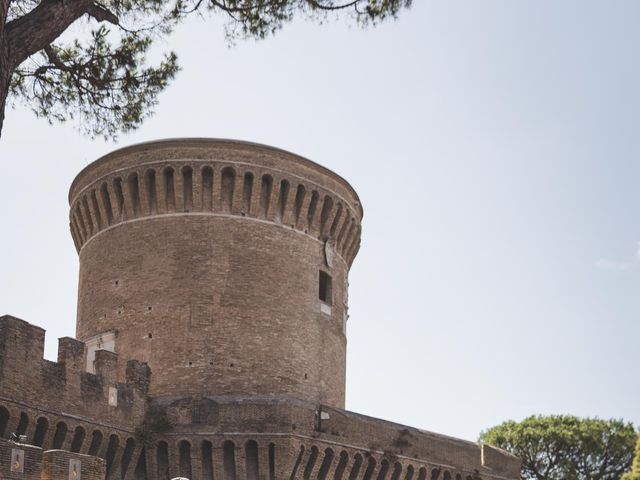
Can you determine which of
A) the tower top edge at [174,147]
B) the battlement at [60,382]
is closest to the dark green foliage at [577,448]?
the tower top edge at [174,147]

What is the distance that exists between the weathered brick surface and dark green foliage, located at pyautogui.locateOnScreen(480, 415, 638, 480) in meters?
12.0

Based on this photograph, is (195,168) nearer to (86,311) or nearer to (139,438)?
(86,311)

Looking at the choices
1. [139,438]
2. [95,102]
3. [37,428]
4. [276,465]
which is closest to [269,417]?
[276,465]

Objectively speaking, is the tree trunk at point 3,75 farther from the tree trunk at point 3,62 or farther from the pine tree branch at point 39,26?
the pine tree branch at point 39,26

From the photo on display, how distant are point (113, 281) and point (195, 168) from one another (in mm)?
2903

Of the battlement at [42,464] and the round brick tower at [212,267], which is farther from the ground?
the round brick tower at [212,267]

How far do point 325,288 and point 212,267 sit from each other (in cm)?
306

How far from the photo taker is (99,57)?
12906mm

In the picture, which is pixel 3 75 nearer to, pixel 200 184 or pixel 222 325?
pixel 222 325

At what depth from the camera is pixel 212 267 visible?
22.2 metres

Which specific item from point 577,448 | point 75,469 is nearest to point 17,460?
point 75,469

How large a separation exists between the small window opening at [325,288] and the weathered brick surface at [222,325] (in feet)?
0.42

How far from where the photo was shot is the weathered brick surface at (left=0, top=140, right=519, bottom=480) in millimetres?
19812

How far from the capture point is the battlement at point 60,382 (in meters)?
17.3
